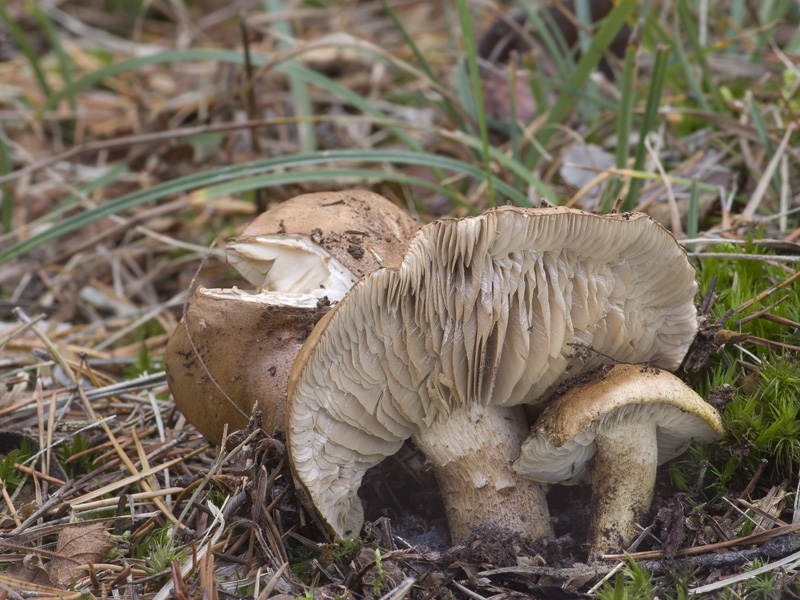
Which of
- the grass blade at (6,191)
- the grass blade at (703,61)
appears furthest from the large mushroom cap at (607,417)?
the grass blade at (6,191)

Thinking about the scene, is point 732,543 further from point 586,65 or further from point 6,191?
point 6,191

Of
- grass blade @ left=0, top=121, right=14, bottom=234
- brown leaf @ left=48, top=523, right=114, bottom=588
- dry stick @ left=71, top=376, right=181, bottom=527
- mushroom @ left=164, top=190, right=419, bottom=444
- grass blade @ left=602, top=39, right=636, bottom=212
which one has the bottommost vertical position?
dry stick @ left=71, top=376, right=181, bottom=527

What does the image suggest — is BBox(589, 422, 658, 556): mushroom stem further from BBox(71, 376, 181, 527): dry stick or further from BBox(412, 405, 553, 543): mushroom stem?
BBox(71, 376, 181, 527): dry stick

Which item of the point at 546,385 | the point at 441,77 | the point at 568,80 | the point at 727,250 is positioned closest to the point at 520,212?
the point at 546,385

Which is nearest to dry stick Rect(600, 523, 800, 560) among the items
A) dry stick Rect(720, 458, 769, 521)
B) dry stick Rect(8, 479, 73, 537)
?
dry stick Rect(720, 458, 769, 521)

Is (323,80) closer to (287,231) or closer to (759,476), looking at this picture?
(287,231)

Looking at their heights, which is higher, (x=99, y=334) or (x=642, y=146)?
(x=642, y=146)
